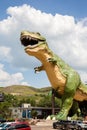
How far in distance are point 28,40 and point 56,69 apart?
4548 mm

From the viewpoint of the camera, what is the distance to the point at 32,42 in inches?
1592

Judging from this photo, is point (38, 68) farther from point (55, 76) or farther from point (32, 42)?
point (32, 42)

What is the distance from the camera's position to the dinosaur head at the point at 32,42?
3950 centimetres

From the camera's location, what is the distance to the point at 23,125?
2827 centimetres

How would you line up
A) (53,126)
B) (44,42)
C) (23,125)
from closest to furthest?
(23,125) → (53,126) → (44,42)

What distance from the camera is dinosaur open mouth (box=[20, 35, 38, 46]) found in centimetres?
3962

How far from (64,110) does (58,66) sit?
5.16 meters

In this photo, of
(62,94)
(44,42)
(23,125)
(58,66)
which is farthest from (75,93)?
(23,125)

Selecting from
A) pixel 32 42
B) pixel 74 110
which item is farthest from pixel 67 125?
pixel 32 42

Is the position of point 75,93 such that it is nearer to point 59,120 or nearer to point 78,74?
point 78,74

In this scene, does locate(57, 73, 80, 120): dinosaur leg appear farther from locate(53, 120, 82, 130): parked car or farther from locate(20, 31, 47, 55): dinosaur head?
locate(20, 31, 47, 55): dinosaur head

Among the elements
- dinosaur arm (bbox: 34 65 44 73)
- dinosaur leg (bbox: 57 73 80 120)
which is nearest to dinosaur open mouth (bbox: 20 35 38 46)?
dinosaur arm (bbox: 34 65 44 73)

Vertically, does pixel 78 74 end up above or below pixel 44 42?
below

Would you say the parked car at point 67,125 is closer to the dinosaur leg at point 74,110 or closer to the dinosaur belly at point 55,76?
the dinosaur belly at point 55,76
